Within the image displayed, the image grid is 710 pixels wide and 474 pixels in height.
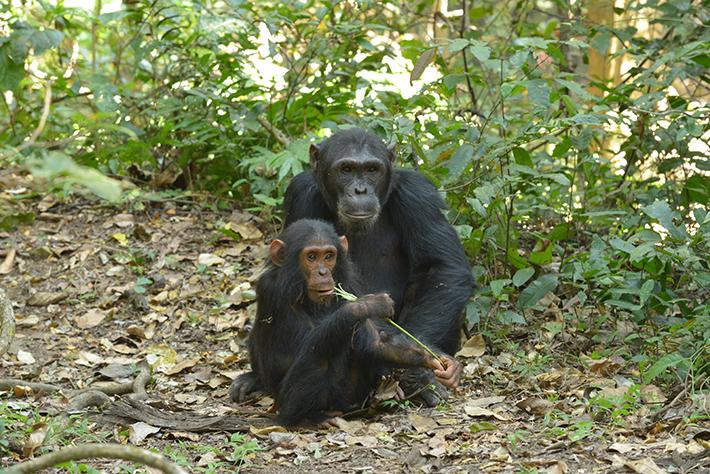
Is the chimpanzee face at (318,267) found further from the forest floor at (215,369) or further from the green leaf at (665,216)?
the green leaf at (665,216)

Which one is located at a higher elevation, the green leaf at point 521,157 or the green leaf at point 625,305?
the green leaf at point 521,157

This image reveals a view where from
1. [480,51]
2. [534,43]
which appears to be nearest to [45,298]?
[480,51]

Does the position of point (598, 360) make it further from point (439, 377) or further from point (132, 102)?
point (132, 102)

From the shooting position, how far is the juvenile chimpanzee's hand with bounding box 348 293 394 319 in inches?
276

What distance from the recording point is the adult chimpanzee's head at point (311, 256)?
7316 millimetres

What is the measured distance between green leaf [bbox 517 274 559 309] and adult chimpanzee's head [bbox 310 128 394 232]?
1590 mm

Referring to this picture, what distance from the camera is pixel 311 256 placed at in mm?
7359

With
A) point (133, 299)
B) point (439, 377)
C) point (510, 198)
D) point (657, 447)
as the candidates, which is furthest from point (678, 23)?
point (133, 299)

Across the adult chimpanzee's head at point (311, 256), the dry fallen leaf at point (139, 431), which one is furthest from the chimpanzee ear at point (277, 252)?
the dry fallen leaf at point (139, 431)

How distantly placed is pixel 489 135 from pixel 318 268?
404 cm

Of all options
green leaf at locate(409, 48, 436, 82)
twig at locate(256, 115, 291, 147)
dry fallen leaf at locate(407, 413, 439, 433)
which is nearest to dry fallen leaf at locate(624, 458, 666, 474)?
dry fallen leaf at locate(407, 413, 439, 433)

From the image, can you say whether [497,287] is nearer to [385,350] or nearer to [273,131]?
[385,350]

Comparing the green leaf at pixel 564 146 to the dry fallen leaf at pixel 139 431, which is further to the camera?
the green leaf at pixel 564 146

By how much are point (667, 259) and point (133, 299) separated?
17.8ft
